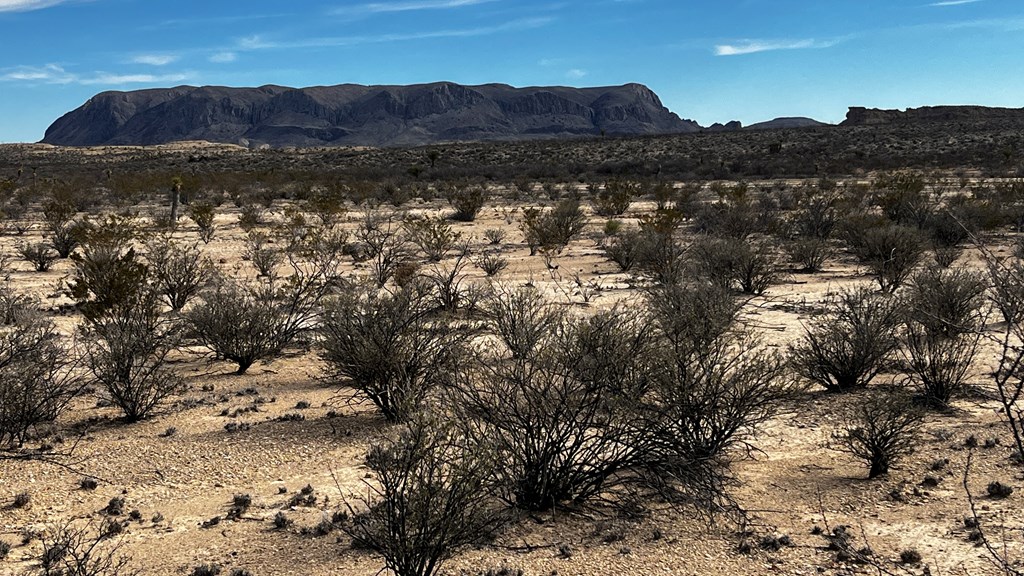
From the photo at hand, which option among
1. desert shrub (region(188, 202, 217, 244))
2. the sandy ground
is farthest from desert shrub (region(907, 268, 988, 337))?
desert shrub (region(188, 202, 217, 244))

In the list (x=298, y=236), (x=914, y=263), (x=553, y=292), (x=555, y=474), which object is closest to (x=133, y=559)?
(x=555, y=474)

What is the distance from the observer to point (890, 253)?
16.5 meters

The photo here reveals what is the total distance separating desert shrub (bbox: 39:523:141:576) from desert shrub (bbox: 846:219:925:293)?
13.7 meters

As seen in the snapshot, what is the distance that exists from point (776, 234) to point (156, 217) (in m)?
21.4

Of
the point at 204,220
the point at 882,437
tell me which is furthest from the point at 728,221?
the point at 882,437

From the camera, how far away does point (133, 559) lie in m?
5.84

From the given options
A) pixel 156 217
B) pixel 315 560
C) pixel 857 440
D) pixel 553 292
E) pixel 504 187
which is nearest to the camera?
pixel 315 560

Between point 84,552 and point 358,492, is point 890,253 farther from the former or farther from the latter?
point 84,552

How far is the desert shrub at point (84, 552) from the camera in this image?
17.1 feet

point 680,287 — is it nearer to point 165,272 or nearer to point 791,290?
point 791,290

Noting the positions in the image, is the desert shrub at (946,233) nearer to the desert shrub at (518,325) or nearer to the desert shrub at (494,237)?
the desert shrub at (494,237)

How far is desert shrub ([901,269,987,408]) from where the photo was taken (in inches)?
361

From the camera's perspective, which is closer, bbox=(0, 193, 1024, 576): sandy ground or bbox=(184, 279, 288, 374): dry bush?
bbox=(0, 193, 1024, 576): sandy ground

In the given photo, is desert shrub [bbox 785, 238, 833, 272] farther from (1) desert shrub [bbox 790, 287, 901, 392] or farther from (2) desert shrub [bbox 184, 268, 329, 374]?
(2) desert shrub [bbox 184, 268, 329, 374]
